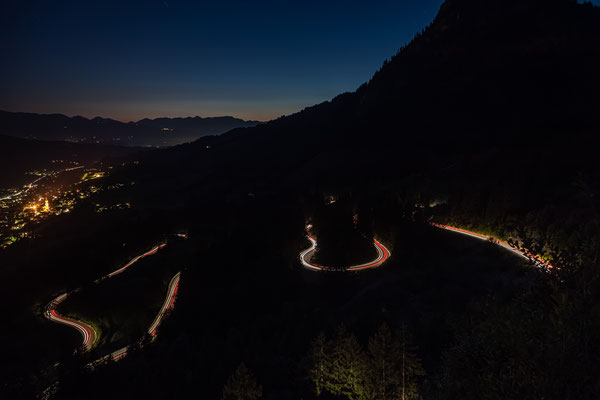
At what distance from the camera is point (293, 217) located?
77812 millimetres

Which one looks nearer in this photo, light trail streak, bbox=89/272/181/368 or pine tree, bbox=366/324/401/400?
pine tree, bbox=366/324/401/400

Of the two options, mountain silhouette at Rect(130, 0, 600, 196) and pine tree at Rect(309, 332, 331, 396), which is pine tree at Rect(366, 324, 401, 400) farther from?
mountain silhouette at Rect(130, 0, 600, 196)

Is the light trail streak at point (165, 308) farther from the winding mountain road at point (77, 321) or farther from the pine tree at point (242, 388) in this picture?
the pine tree at point (242, 388)

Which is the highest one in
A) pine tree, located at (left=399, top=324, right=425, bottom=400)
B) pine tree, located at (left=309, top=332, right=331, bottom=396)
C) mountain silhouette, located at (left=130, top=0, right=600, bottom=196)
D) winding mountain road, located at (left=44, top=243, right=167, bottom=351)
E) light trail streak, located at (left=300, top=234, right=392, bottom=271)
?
mountain silhouette, located at (left=130, top=0, right=600, bottom=196)

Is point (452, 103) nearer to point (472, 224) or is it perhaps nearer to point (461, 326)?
point (472, 224)

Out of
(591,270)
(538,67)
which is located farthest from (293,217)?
(538,67)

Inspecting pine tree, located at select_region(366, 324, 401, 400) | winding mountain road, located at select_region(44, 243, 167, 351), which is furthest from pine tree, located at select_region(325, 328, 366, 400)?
winding mountain road, located at select_region(44, 243, 167, 351)

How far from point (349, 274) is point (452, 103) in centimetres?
15945

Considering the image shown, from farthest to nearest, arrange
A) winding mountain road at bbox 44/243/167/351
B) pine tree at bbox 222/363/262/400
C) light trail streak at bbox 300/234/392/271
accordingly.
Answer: winding mountain road at bbox 44/243/167/351 → light trail streak at bbox 300/234/392/271 → pine tree at bbox 222/363/262/400

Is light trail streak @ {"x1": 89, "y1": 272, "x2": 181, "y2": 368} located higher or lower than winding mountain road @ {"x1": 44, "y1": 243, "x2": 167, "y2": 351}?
higher

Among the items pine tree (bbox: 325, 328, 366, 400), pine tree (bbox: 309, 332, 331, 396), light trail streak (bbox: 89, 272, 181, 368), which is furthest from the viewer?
light trail streak (bbox: 89, 272, 181, 368)

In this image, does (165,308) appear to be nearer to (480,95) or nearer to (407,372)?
(407,372)

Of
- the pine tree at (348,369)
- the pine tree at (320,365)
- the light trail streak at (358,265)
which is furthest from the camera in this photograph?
the light trail streak at (358,265)

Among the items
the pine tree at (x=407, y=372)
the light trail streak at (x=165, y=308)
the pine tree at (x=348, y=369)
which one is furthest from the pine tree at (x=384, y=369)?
the light trail streak at (x=165, y=308)
